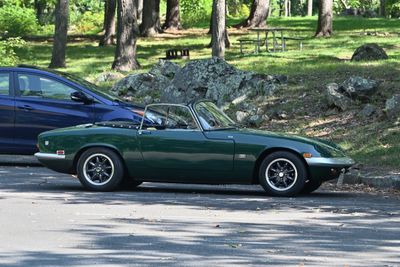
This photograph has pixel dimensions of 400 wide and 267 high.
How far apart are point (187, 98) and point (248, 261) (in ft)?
44.6

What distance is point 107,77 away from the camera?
25.7m

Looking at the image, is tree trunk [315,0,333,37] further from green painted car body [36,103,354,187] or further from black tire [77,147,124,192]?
black tire [77,147,124,192]

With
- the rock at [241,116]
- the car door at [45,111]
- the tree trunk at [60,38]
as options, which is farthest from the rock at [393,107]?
the tree trunk at [60,38]

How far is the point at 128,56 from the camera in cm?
2798

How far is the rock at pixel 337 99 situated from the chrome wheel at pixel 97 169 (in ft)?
25.3

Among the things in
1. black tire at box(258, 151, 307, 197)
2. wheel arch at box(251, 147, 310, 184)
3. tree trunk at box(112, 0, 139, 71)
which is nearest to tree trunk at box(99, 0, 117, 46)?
tree trunk at box(112, 0, 139, 71)

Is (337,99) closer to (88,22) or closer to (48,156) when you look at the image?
(48,156)

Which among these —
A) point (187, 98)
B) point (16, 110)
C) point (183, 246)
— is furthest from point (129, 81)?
point (183, 246)

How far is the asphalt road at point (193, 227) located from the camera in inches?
321

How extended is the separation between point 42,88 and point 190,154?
15.1 ft

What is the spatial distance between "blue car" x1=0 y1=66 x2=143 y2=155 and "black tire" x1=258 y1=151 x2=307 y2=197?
3980 mm

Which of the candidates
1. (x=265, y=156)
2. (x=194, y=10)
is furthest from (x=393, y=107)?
(x=194, y=10)

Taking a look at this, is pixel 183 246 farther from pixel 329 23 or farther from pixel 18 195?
pixel 329 23

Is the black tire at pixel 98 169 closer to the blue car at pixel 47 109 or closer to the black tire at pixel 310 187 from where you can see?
the black tire at pixel 310 187
